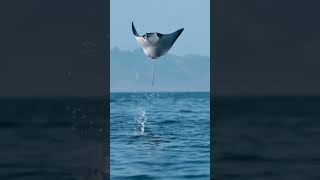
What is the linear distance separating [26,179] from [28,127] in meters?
30.2

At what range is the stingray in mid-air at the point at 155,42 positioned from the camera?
61.3 metres

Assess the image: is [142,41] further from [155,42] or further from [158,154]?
[158,154]

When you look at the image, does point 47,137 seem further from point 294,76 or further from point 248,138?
point 294,76

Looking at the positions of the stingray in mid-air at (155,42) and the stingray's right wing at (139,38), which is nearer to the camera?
the stingray's right wing at (139,38)

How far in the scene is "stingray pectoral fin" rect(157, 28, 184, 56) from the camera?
61525 millimetres

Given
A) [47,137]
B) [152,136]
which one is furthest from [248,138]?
[47,137]

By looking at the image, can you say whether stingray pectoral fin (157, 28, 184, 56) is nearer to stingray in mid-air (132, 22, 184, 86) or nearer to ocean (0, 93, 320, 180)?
stingray in mid-air (132, 22, 184, 86)

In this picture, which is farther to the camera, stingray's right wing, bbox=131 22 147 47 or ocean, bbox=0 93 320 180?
stingray's right wing, bbox=131 22 147 47

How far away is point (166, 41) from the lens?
204 feet

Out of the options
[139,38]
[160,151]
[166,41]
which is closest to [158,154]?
[160,151]

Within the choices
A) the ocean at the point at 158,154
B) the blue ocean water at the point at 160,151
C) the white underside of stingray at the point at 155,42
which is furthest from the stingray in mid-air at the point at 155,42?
the ocean at the point at 158,154

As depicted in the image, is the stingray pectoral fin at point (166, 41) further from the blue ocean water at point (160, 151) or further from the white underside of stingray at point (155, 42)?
the blue ocean water at point (160, 151)

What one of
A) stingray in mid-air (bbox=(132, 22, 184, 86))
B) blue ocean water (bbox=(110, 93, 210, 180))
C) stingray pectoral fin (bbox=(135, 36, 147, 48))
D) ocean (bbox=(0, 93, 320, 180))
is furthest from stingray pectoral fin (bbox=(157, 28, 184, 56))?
ocean (bbox=(0, 93, 320, 180))

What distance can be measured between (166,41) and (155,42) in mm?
1197
